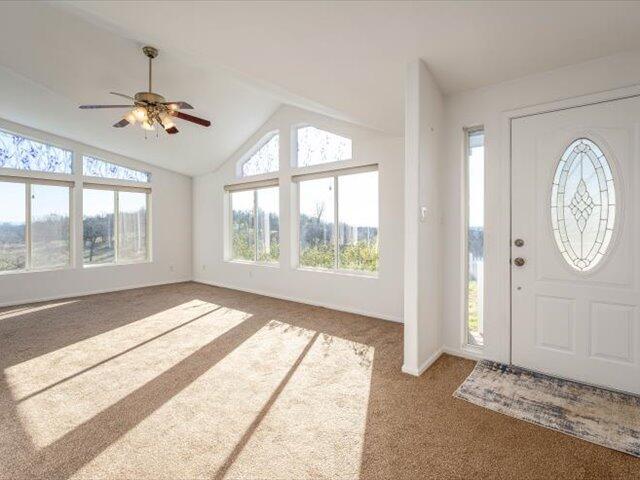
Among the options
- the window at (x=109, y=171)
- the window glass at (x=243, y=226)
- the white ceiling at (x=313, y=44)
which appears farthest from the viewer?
the window glass at (x=243, y=226)

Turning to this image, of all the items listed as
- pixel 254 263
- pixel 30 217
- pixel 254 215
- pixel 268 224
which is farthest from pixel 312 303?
pixel 30 217

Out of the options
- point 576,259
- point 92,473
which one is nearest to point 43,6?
point 92,473

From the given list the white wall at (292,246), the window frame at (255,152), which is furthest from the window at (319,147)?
the window frame at (255,152)

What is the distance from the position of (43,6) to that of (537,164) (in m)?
4.46

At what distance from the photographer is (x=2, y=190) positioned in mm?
5051

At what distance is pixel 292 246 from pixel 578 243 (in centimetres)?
376

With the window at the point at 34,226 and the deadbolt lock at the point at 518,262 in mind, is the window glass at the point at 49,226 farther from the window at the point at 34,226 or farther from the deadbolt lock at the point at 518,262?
the deadbolt lock at the point at 518,262

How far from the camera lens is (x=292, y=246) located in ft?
17.4

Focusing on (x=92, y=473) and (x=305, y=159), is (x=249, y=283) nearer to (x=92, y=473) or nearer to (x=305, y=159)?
(x=305, y=159)

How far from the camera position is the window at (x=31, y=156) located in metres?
5.09

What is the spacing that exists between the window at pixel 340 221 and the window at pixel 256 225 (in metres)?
0.63

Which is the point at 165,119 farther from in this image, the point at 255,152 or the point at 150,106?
the point at 255,152

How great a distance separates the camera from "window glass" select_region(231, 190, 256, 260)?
6160 millimetres

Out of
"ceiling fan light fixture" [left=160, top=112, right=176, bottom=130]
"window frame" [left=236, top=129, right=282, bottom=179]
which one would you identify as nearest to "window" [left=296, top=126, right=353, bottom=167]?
"window frame" [left=236, top=129, right=282, bottom=179]
